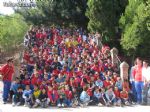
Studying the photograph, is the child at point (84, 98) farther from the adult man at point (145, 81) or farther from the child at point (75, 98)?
the adult man at point (145, 81)

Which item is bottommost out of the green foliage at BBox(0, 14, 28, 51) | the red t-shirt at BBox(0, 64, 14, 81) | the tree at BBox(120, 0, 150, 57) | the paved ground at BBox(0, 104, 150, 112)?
the paved ground at BBox(0, 104, 150, 112)

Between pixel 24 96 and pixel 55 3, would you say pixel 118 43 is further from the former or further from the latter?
pixel 24 96

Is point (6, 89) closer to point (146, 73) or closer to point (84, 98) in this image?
point (84, 98)

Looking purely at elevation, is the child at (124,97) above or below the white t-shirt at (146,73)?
below

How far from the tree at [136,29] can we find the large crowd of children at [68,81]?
3.53 meters

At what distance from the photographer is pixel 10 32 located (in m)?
49.1

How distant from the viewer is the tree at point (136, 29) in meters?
23.3

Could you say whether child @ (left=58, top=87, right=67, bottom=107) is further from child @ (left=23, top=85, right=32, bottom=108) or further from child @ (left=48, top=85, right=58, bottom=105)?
child @ (left=23, top=85, right=32, bottom=108)

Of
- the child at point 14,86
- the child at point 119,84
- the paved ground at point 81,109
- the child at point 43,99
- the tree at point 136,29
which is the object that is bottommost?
the paved ground at point 81,109

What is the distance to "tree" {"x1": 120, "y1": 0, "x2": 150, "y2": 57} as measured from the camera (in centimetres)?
2334

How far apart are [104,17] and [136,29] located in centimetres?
275

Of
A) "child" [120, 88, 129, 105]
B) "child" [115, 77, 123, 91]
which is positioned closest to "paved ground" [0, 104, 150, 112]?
"child" [120, 88, 129, 105]

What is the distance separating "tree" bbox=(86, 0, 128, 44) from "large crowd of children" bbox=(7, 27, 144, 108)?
4.92 metres

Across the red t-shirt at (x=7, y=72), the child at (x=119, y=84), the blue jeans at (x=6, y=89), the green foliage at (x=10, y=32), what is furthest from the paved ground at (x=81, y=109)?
the green foliage at (x=10, y=32)
